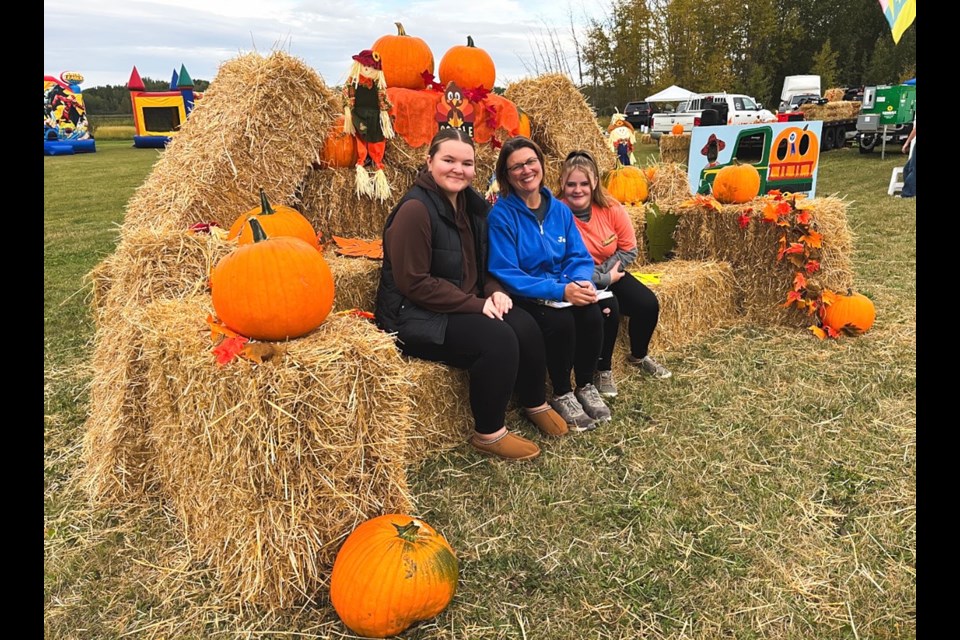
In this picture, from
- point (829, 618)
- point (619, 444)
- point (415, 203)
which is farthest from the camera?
point (619, 444)

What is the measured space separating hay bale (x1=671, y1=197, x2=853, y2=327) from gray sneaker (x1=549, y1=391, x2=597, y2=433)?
2176 mm

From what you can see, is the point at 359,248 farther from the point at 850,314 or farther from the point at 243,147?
the point at 850,314

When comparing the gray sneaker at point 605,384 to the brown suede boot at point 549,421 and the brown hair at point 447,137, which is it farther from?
the brown hair at point 447,137

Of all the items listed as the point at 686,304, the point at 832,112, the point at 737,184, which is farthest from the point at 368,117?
the point at 832,112

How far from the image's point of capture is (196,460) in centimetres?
214

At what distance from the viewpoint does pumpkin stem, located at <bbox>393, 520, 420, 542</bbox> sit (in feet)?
6.28

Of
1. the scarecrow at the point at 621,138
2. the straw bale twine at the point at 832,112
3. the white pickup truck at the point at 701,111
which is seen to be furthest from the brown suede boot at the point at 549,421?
the white pickup truck at the point at 701,111

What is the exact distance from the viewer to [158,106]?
1007 inches

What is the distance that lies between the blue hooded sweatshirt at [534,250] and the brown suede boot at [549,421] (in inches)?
22.5

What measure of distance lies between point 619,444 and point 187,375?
1938 mm

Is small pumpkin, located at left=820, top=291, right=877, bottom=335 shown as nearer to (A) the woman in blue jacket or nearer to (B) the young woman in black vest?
(A) the woman in blue jacket

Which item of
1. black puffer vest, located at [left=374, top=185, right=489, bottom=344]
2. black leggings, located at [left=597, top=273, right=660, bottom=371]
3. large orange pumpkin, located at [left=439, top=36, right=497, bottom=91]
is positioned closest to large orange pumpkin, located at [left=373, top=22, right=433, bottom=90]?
large orange pumpkin, located at [left=439, top=36, right=497, bottom=91]
